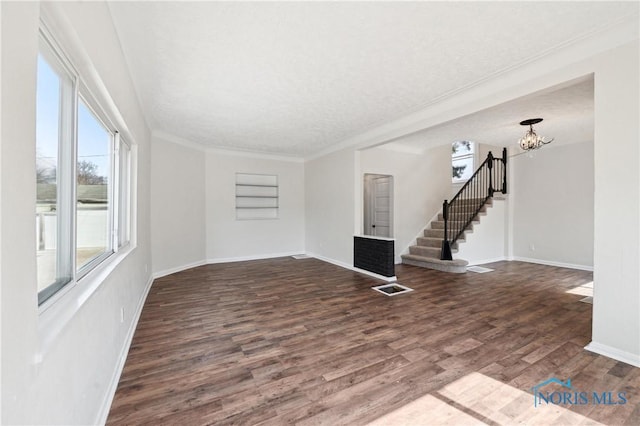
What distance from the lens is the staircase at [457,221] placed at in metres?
5.60

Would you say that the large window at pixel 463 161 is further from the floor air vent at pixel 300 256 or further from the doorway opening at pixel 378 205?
the floor air vent at pixel 300 256

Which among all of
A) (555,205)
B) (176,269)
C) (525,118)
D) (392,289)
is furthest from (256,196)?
(555,205)

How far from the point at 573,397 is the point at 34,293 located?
2.96 metres

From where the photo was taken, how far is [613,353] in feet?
7.45

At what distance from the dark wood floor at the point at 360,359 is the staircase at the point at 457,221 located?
→ 1.54 metres

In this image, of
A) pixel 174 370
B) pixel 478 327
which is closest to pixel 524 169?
pixel 478 327

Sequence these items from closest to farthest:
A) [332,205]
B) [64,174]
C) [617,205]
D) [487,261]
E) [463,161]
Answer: [64,174] → [617,205] → [332,205] → [487,261] → [463,161]

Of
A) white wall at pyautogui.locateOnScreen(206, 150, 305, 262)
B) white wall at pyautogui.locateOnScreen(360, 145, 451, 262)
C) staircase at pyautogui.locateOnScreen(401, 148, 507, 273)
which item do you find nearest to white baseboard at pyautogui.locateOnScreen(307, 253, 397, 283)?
white wall at pyautogui.locateOnScreen(206, 150, 305, 262)

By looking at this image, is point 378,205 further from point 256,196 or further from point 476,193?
point 256,196

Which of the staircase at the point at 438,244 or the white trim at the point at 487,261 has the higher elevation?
the staircase at the point at 438,244

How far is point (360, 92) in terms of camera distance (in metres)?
3.37

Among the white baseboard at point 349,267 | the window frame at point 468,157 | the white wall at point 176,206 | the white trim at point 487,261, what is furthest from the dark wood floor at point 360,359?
the window frame at point 468,157

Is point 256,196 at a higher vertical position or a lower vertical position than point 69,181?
higher

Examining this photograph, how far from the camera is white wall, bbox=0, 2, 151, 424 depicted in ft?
2.43
